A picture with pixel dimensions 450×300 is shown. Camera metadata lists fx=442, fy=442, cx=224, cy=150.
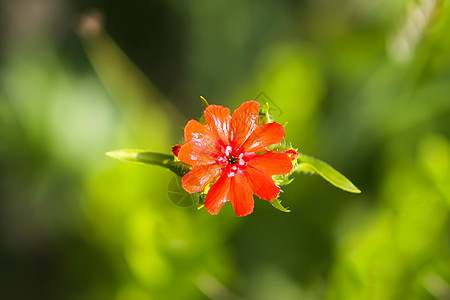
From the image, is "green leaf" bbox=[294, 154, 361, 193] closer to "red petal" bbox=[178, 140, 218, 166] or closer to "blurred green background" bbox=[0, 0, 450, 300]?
"red petal" bbox=[178, 140, 218, 166]

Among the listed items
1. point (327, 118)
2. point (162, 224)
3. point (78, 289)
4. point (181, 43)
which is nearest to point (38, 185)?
point (78, 289)

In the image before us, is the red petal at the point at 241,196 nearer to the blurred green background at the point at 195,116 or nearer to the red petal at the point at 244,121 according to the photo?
the red petal at the point at 244,121

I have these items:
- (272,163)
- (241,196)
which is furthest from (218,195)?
(272,163)

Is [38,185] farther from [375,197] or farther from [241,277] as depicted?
[375,197]

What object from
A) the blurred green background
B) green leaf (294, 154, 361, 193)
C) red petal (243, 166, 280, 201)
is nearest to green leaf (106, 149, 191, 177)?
red petal (243, 166, 280, 201)

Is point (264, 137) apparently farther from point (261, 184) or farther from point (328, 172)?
point (328, 172)

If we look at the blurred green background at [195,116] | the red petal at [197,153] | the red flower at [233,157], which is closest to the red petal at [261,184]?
the red flower at [233,157]
